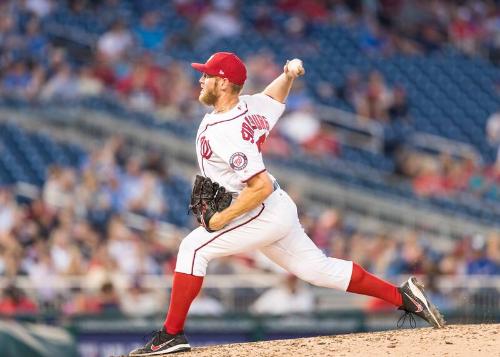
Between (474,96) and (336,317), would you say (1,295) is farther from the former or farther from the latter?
(474,96)

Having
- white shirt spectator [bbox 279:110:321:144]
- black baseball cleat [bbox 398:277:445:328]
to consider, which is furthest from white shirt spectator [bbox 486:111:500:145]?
black baseball cleat [bbox 398:277:445:328]

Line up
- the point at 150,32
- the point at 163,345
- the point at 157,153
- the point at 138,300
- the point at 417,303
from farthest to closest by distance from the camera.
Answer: the point at 150,32
the point at 157,153
the point at 138,300
the point at 417,303
the point at 163,345

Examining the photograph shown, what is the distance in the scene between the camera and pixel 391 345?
7.64m

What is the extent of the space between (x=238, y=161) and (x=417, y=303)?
4.79ft

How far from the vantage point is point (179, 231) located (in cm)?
Answer: 1448

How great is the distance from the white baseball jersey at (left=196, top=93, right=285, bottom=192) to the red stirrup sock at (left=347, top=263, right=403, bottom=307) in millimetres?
861

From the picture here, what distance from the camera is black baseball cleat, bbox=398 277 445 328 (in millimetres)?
7879

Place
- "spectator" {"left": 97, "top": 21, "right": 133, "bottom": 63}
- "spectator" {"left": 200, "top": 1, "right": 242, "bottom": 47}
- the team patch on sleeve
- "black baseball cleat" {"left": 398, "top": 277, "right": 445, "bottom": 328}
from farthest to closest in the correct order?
"spectator" {"left": 200, "top": 1, "right": 242, "bottom": 47} → "spectator" {"left": 97, "top": 21, "right": 133, "bottom": 63} → "black baseball cleat" {"left": 398, "top": 277, "right": 445, "bottom": 328} → the team patch on sleeve

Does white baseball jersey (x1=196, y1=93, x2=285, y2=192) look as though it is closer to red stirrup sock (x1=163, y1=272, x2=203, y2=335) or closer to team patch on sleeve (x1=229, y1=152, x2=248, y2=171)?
team patch on sleeve (x1=229, y1=152, x2=248, y2=171)

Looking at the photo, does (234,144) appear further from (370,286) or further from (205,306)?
(205,306)

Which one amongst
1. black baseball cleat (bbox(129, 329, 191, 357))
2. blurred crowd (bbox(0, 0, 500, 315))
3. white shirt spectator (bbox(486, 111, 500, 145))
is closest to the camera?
black baseball cleat (bbox(129, 329, 191, 357))

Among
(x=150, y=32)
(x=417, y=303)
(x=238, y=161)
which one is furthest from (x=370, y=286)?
(x=150, y=32)

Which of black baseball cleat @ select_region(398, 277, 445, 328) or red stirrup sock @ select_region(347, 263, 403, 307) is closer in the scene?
red stirrup sock @ select_region(347, 263, 403, 307)

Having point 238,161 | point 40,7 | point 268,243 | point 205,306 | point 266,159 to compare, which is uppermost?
point 40,7
